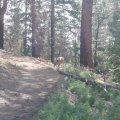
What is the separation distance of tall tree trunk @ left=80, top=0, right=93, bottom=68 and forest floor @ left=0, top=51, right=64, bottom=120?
3.22 metres

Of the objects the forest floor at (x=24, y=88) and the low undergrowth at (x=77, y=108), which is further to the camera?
the forest floor at (x=24, y=88)

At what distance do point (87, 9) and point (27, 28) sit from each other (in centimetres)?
3336

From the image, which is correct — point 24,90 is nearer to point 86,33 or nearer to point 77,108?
point 77,108

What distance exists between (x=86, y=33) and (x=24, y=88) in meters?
9.62

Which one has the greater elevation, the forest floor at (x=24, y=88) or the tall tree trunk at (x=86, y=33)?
the tall tree trunk at (x=86, y=33)

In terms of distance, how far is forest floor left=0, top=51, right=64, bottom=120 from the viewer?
424 inches

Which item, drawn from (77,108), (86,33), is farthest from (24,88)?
(86,33)

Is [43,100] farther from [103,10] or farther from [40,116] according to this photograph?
[103,10]

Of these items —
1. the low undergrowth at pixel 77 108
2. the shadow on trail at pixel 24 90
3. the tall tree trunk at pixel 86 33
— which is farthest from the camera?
the tall tree trunk at pixel 86 33

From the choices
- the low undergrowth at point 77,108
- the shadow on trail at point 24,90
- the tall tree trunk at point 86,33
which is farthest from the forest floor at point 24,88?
the tall tree trunk at point 86,33

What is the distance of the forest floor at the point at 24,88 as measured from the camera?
35.4 feet

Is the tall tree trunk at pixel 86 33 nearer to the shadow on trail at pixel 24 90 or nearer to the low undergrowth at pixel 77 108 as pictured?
the shadow on trail at pixel 24 90

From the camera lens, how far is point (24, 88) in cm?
1407

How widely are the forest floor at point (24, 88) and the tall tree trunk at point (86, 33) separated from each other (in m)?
3.22
